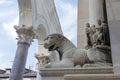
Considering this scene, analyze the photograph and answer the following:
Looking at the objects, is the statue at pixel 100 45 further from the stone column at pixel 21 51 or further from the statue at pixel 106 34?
the stone column at pixel 21 51

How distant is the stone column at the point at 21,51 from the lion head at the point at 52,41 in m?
6.26

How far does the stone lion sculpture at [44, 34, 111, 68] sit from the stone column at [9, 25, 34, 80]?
20.5 ft

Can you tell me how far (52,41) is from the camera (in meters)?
2.80

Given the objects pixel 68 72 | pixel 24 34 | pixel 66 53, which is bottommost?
pixel 68 72

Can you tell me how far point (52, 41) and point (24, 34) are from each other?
24.3ft

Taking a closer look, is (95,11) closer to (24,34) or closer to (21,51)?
(21,51)

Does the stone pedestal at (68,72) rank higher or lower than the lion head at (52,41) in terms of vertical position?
lower

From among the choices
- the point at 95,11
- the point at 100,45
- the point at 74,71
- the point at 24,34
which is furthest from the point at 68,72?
the point at 24,34

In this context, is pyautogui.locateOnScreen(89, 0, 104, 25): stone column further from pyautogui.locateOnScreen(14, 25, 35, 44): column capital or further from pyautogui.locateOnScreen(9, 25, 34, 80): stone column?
pyautogui.locateOnScreen(14, 25, 35, 44): column capital

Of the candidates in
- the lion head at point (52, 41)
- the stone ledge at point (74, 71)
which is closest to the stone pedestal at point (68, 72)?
the stone ledge at point (74, 71)

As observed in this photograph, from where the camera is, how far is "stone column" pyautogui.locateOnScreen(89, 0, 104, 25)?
351cm

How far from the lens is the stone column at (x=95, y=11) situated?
11.5 ft

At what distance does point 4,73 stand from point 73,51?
26.7m

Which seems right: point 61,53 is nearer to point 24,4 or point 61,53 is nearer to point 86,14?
point 86,14
